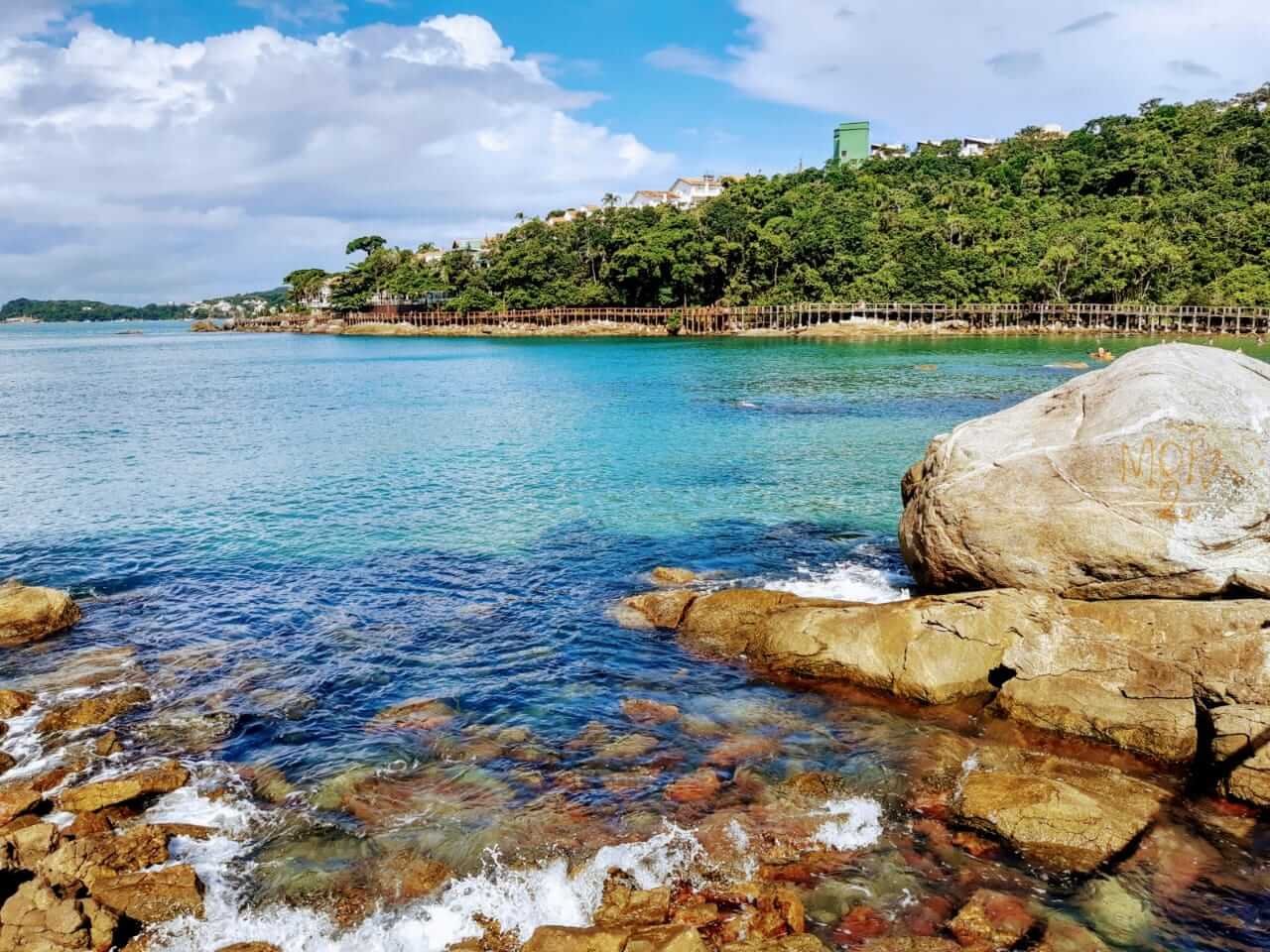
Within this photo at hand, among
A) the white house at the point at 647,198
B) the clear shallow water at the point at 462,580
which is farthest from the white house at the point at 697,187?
the clear shallow water at the point at 462,580

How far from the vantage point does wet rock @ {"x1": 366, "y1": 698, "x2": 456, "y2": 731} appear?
12.1 m

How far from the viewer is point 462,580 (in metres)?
18.4

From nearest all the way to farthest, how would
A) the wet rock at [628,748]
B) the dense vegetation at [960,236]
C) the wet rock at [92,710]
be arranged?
1. the wet rock at [628,748]
2. the wet rock at [92,710]
3. the dense vegetation at [960,236]

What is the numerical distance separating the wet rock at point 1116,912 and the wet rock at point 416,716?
8082mm

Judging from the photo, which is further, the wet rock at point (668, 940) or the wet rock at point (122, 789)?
the wet rock at point (122, 789)

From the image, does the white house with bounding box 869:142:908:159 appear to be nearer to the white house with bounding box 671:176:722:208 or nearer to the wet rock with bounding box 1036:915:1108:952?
the white house with bounding box 671:176:722:208

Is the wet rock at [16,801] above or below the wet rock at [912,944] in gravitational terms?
above

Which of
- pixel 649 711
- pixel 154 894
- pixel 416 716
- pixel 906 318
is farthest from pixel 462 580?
pixel 906 318

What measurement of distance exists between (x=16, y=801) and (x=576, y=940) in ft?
22.4

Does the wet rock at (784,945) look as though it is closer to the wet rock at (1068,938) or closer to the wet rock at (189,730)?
the wet rock at (1068,938)

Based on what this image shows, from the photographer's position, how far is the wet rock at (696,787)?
32.8 feet

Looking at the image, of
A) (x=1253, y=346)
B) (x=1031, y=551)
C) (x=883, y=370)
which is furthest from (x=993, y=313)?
(x=1031, y=551)

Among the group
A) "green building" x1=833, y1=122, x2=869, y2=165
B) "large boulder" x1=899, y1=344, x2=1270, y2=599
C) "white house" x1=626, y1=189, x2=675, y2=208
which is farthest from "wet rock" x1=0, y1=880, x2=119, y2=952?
"green building" x1=833, y1=122, x2=869, y2=165

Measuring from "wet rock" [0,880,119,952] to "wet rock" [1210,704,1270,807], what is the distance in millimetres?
11738
